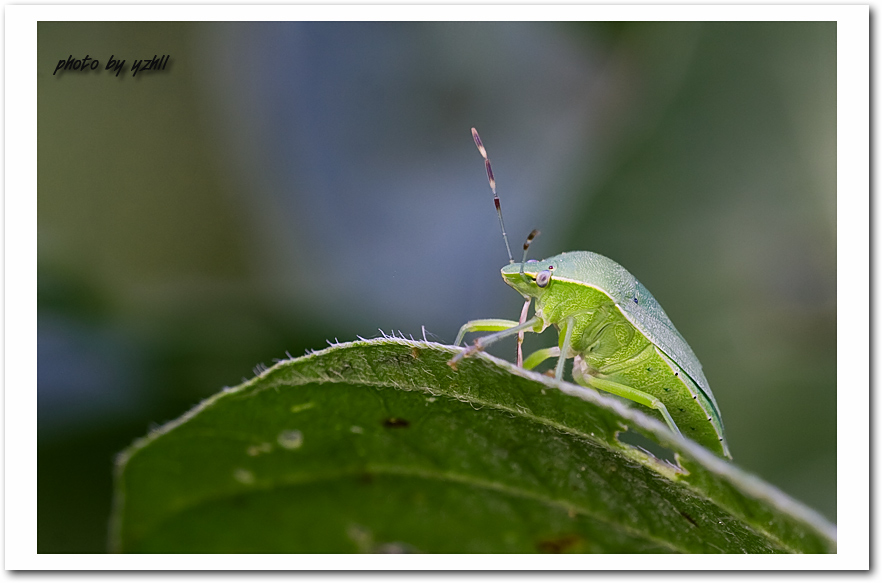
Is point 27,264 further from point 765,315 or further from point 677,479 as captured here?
point 765,315

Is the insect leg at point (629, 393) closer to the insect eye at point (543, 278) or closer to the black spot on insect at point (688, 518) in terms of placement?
the insect eye at point (543, 278)

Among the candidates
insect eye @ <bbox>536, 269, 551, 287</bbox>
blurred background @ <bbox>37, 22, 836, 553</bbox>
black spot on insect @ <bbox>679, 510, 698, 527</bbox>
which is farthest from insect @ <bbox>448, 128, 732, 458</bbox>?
black spot on insect @ <bbox>679, 510, 698, 527</bbox>

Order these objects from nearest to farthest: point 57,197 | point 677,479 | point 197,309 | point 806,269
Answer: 1. point 677,479
2. point 57,197
3. point 197,309
4. point 806,269

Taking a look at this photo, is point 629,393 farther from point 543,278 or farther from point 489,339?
point 489,339

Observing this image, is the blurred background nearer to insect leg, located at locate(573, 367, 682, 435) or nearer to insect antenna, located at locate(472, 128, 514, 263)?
insect antenna, located at locate(472, 128, 514, 263)

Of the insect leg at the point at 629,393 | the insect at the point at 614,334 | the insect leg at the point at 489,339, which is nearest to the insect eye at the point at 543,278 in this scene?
the insect at the point at 614,334
